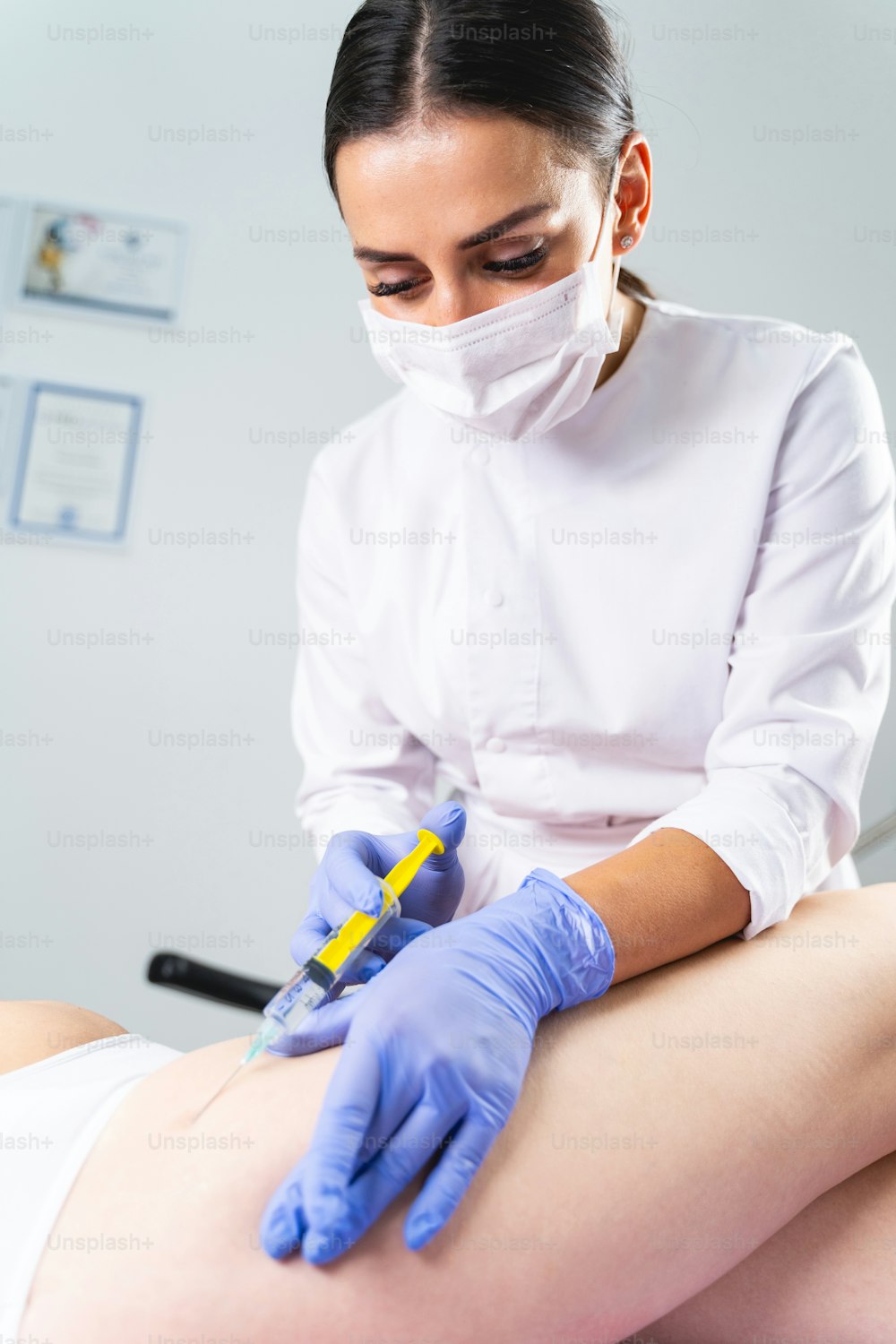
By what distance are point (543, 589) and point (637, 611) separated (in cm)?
12

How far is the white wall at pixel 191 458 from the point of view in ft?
7.68

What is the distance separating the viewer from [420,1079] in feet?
2.70

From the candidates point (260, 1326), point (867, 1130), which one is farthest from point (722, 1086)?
point (260, 1326)

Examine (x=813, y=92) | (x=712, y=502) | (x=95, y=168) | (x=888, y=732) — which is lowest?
(x=888, y=732)

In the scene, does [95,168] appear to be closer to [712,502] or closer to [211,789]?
[211,789]

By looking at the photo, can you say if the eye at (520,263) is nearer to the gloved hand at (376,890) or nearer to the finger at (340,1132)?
the gloved hand at (376,890)

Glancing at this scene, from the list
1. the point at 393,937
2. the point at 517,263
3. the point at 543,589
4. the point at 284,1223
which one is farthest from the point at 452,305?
the point at 284,1223

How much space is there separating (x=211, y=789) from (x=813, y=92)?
1.89 meters

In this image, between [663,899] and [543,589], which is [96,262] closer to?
[543,589]

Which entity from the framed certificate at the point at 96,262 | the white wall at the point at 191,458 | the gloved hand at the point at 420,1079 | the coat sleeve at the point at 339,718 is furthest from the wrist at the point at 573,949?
the framed certificate at the point at 96,262

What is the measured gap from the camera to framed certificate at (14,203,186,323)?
Result: 234 centimetres

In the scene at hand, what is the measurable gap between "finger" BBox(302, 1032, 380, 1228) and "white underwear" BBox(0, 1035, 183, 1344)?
0.65 ft

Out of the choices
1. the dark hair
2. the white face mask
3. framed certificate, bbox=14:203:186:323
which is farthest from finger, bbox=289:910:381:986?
framed certificate, bbox=14:203:186:323

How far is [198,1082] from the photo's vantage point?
3.01 ft
